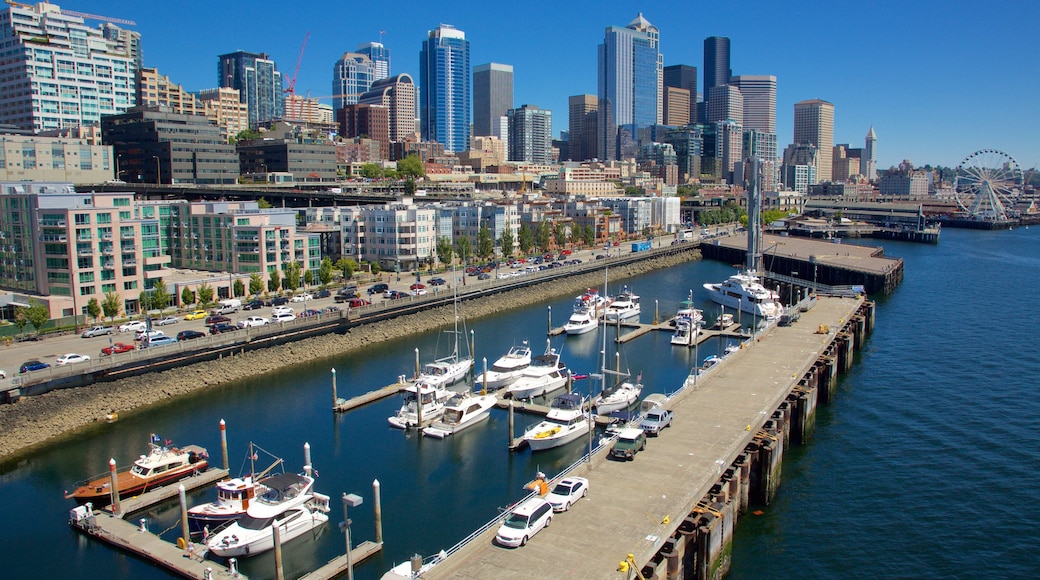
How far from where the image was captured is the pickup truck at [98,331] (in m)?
46.8

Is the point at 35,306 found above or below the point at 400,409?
above

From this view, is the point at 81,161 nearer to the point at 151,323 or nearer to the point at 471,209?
the point at 471,209

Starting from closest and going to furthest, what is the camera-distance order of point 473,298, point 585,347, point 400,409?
point 400,409 → point 585,347 → point 473,298

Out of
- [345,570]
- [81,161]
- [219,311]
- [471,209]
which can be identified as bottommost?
[345,570]

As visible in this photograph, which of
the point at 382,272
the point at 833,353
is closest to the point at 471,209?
the point at 382,272

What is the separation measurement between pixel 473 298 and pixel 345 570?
43524mm

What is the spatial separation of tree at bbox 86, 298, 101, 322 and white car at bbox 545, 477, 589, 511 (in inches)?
1506

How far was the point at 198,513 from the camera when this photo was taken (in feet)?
86.0

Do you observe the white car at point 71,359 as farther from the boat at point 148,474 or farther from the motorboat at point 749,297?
the motorboat at point 749,297

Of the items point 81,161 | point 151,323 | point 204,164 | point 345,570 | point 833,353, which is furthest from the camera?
point 204,164

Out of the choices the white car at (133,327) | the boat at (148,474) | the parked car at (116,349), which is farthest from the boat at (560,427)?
the white car at (133,327)

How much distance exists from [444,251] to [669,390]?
4287cm

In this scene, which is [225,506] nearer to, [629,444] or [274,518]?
[274,518]

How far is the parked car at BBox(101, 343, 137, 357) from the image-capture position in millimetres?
41134
